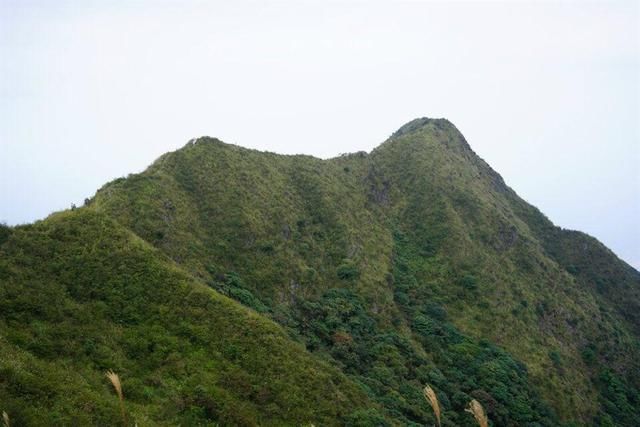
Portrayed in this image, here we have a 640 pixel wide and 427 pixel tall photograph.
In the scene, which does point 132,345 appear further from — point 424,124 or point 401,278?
point 424,124

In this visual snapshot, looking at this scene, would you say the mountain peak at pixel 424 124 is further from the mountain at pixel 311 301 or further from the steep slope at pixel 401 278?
the steep slope at pixel 401 278

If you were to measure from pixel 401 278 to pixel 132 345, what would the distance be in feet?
129

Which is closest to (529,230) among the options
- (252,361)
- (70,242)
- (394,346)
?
(394,346)

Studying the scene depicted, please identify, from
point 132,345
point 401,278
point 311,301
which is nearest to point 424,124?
point 401,278

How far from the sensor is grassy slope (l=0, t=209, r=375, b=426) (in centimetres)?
1947

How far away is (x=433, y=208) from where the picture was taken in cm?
7312

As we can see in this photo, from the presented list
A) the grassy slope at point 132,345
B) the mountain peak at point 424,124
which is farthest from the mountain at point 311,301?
the mountain peak at point 424,124

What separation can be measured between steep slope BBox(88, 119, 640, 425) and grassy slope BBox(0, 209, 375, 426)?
23.9ft

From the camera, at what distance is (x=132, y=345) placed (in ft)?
84.0

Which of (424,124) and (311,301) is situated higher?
(424,124)

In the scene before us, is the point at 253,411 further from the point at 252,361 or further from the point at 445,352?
the point at 445,352

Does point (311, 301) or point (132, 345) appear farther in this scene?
point (311, 301)

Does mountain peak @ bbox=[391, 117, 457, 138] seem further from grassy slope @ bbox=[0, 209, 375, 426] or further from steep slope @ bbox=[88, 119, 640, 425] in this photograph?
grassy slope @ bbox=[0, 209, 375, 426]

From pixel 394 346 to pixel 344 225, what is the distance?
60.6 feet
